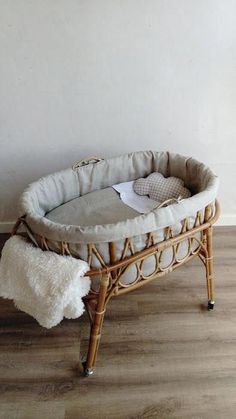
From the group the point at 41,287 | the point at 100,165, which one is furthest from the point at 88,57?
the point at 41,287

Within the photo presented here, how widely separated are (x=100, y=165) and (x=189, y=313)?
2.31ft

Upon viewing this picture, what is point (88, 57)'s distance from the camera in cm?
151

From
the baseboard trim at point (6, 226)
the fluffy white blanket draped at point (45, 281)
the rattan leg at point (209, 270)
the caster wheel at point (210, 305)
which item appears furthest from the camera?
the baseboard trim at point (6, 226)

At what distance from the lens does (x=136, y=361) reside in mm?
1215

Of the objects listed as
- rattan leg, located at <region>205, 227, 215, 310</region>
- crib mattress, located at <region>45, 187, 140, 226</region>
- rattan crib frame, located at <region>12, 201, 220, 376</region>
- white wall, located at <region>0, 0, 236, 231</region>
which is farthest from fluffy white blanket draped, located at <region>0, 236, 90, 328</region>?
white wall, located at <region>0, 0, 236, 231</region>

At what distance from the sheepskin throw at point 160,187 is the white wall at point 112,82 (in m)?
0.30

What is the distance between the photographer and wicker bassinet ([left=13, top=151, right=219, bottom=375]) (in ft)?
3.43

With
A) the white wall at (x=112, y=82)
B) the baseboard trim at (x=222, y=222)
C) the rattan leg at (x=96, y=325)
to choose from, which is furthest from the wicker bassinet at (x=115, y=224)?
A: the baseboard trim at (x=222, y=222)

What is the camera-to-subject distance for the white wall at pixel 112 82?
145 cm

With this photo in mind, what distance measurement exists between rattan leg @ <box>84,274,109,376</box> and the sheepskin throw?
19.8 inches

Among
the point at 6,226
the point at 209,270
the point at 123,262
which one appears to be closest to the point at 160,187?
the point at 209,270

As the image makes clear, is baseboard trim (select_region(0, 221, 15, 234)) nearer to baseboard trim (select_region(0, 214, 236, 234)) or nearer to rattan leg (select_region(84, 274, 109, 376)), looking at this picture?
baseboard trim (select_region(0, 214, 236, 234))

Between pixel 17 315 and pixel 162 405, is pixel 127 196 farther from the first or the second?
pixel 162 405

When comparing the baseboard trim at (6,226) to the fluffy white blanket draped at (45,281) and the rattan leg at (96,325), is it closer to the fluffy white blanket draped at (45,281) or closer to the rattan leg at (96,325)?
the fluffy white blanket draped at (45,281)
